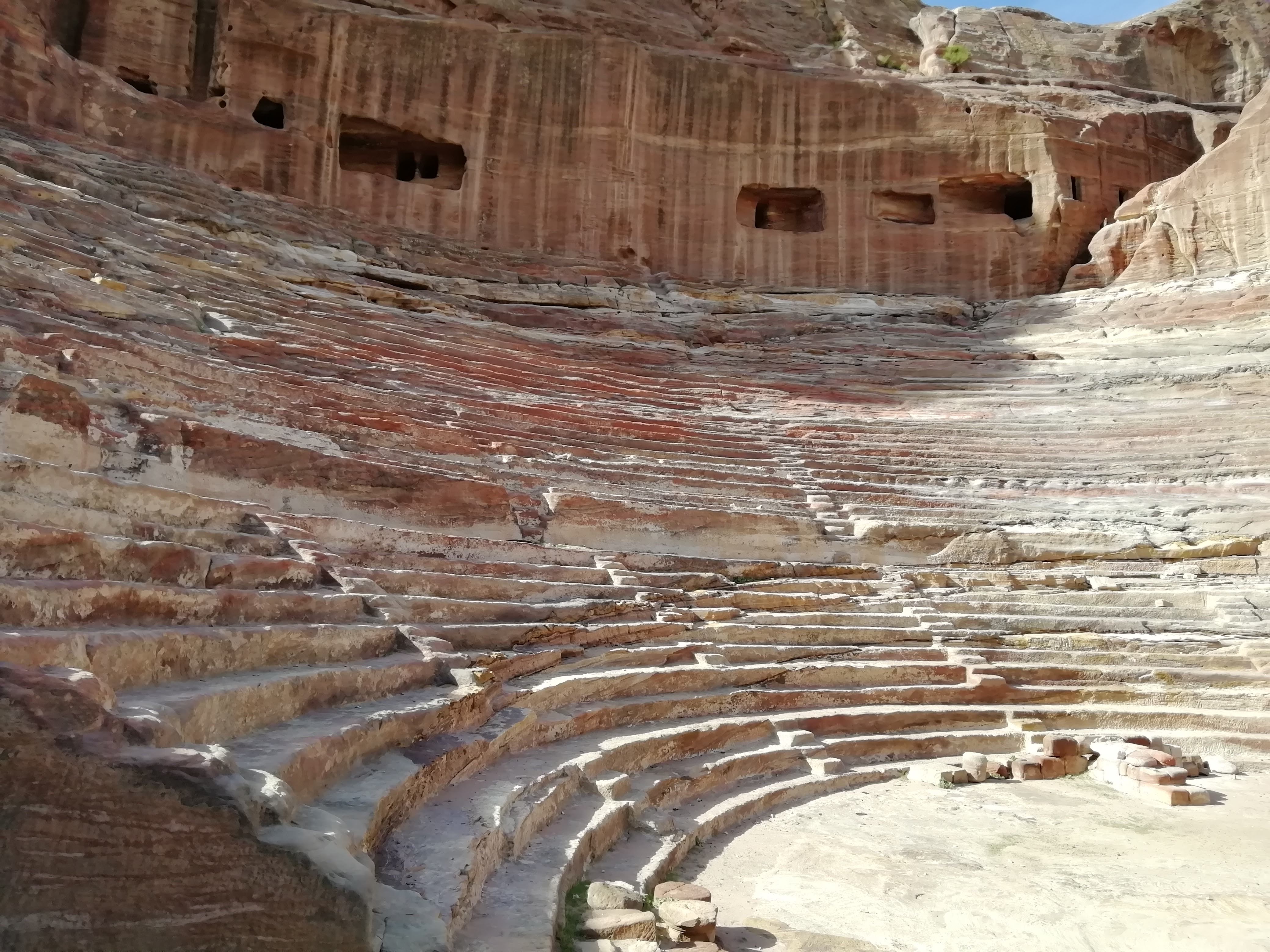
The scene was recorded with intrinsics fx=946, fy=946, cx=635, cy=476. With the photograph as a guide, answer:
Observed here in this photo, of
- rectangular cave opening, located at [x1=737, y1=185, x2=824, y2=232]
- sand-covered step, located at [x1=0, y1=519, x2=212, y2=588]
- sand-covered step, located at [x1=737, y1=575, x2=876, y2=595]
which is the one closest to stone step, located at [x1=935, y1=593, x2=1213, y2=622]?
sand-covered step, located at [x1=737, y1=575, x2=876, y2=595]

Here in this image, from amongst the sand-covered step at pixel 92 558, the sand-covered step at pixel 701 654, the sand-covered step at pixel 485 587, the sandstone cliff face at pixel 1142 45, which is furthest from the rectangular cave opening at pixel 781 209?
the sand-covered step at pixel 92 558

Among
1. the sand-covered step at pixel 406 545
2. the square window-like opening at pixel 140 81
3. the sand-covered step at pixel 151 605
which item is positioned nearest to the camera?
the sand-covered step at pixel 151 605

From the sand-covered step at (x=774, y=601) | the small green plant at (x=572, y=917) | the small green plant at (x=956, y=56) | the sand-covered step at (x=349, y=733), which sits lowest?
the small green plant at (x=572, y=917)

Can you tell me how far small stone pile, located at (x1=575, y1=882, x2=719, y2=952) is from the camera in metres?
2.85

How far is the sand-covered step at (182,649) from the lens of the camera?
227 cm

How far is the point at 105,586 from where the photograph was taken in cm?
283

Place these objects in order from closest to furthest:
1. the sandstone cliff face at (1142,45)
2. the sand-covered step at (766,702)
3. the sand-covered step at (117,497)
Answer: the sand-covered step at (117,497)
the sand-covered step at (766,702)
the sandstone cliff face at (1142,45)

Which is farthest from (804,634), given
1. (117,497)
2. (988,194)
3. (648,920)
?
(988,194)

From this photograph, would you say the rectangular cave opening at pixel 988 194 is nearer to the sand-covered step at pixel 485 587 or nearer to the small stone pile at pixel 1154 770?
the small stone pile at pixel 1154 770

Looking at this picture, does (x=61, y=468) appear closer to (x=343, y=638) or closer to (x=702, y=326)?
(x=343, y=638)

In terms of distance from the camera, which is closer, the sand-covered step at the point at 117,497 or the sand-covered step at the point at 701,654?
the sand-covered step at the point at 117,497

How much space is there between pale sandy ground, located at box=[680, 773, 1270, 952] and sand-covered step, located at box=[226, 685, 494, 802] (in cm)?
117

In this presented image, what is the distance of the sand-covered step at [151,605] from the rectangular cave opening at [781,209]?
49.5 feet

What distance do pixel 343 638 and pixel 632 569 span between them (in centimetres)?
319
